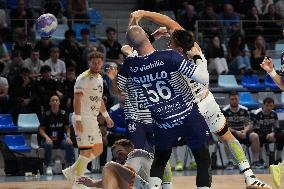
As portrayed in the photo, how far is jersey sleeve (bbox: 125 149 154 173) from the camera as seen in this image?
432 inches

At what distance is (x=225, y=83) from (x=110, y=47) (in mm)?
2873

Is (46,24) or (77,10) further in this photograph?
(77,10)

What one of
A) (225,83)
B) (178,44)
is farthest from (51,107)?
(178,44)

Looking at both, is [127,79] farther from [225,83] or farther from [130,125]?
[225,83]

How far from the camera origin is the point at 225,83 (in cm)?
2114

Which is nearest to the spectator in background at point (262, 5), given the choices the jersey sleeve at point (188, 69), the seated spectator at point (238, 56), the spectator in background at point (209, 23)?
the spectator in background at point (209, 23)

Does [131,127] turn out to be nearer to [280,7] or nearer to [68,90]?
[68,90]

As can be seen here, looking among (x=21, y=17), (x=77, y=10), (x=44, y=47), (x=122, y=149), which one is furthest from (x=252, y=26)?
(x=122, y=149)

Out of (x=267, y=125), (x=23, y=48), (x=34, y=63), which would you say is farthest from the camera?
(x=23, y=48)

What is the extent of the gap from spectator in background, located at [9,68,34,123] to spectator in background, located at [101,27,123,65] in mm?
2237

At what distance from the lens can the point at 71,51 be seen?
2052 cm

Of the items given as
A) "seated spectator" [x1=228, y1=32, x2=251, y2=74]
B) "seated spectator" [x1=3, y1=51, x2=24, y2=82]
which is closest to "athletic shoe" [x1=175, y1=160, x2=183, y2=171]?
"seated spectator" [x1=3, y1=51, x2=24, y2=82]

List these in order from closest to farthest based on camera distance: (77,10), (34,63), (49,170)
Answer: (49,170)
(34,63)
(77,10)

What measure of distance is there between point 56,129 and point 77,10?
16.9 ft
